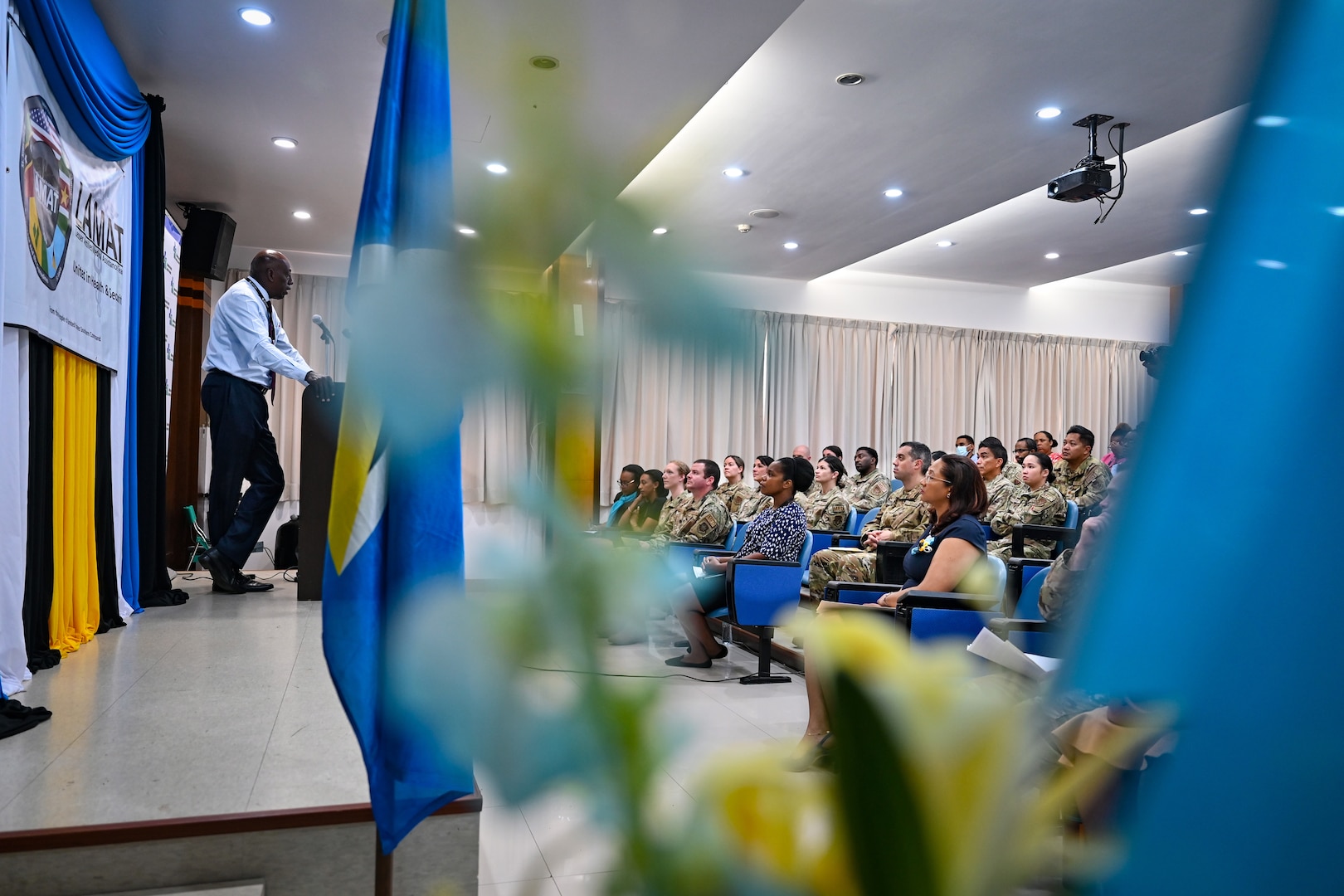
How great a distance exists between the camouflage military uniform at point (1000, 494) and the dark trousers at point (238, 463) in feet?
14.7

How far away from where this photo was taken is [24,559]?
286 centimetres

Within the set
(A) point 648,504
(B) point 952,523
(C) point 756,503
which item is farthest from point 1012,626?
(A) point 648,504

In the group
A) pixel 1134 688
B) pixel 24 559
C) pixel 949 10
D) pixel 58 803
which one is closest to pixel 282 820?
pixel 58 803

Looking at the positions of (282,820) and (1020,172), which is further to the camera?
(1020,172)

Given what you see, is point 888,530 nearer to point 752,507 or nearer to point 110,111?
point 752,507

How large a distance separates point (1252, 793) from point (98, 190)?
429 centimetres

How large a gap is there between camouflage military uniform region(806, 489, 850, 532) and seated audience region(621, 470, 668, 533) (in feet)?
3.89

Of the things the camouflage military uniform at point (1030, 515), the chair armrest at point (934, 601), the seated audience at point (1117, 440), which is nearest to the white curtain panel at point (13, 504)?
the chair armrest at point (934, 601)

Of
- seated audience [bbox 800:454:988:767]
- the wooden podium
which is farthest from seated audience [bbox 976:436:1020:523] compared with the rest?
the wooden podium

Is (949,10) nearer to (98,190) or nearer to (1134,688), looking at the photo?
(98,190)

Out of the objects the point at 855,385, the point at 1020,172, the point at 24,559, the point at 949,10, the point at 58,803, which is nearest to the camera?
the point at 58,803

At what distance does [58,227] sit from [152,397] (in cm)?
133

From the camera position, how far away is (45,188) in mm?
2941

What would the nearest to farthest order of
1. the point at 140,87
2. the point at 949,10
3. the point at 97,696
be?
the point at 97,696, the point at 949,10, the point at 140,87
